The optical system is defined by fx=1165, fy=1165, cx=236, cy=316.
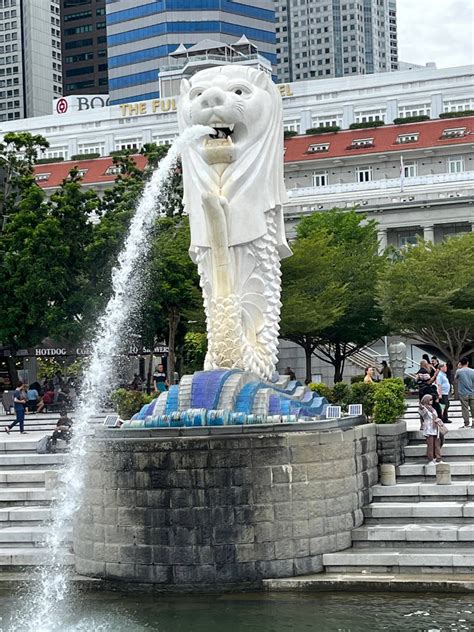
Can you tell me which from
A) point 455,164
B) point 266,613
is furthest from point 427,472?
point 455,164

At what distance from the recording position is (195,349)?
4528cm

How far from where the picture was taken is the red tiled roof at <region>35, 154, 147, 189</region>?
7844 centimetres

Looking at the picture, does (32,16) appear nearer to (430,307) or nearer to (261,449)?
(430,307)

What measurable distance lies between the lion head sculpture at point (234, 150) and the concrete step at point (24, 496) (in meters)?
5.81

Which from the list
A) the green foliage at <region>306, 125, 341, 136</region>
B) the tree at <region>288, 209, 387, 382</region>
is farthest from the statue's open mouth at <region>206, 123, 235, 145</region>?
the green foliage at <region>306, 125, 341, 136</region>

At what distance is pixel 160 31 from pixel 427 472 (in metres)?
97.7

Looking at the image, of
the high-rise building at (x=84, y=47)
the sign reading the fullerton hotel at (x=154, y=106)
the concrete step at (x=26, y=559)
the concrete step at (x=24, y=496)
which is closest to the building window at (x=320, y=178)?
the sign reading the fullerton hotel at (x=154, y=106)

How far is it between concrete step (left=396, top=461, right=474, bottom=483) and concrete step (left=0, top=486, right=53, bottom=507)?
676cm

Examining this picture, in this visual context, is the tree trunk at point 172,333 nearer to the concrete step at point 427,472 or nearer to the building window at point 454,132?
the concrete step at point 427,472

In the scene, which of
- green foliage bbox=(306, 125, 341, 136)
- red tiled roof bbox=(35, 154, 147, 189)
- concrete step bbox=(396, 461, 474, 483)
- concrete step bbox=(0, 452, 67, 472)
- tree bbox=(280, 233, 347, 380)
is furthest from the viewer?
green foliage bbox=(306, 125, 341, 136)

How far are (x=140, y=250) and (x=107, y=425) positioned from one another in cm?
2549

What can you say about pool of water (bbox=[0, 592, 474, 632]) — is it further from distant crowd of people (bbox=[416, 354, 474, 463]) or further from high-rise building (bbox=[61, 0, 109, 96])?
high-rise building (bbox=[61, 0, 109, 96])

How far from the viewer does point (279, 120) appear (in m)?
24.3

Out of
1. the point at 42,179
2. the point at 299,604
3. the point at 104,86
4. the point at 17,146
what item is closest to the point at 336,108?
the point at 42,179
